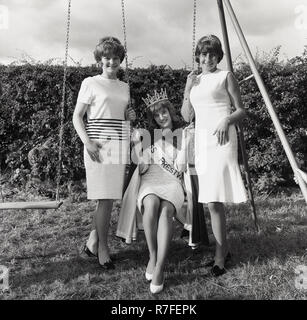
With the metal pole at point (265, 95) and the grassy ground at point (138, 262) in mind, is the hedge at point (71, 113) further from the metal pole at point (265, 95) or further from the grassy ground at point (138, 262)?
the metal pole at point (265, 95)

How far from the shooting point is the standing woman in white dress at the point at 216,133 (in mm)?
2848

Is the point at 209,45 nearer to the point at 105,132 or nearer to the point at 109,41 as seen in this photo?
the point at 109,41

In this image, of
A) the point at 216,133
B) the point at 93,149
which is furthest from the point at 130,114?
the point at 216,133

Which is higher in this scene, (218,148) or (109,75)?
(109,75)

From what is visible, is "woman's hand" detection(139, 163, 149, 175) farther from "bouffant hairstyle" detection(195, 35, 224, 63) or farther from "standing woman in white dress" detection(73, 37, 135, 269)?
"bouffant hairstyle" detection(195, 35, 224, 63)

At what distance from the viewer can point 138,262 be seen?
10.5ft

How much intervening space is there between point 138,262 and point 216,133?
1.19 m

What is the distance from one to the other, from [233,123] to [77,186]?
3.08 meters

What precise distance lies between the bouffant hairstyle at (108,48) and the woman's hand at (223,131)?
89cm

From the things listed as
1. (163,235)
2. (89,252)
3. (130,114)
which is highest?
(130,114)
